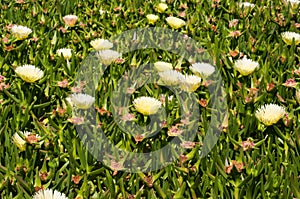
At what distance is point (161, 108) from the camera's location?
1.17 meters

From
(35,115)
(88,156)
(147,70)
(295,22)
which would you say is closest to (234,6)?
(295,22)

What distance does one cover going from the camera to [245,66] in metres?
1.31

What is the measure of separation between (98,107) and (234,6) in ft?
2.96

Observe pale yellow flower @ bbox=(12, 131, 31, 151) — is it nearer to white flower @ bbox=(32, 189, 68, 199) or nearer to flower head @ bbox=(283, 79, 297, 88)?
white flower @ bbox=(32, 189, 68, 199)

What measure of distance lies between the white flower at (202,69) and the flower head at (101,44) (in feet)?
0.90

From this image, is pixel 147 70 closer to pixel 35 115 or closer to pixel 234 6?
pixel 35 115

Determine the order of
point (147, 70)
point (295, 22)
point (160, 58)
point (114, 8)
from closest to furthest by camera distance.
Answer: point (147, 70) < point (160, 58) < point (295, 22) < point (114, 8)

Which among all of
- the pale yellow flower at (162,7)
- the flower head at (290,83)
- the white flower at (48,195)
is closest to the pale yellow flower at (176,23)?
the pale yellow flower at (162,7)

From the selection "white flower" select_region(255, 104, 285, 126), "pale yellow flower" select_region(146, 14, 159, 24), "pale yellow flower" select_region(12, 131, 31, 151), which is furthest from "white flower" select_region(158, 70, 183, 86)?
"pale yellow flower" select_region(146, 14, 159, 24)

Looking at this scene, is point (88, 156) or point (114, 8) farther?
point (114, 8)

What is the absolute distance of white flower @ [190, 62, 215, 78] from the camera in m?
1.31

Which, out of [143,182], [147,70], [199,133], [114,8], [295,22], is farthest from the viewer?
[114,8]

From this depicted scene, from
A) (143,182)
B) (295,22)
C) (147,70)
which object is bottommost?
(143,182)

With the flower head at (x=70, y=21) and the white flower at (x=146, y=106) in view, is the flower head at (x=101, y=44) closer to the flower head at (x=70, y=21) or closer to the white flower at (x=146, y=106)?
the flower head at (x=70, y=21)
